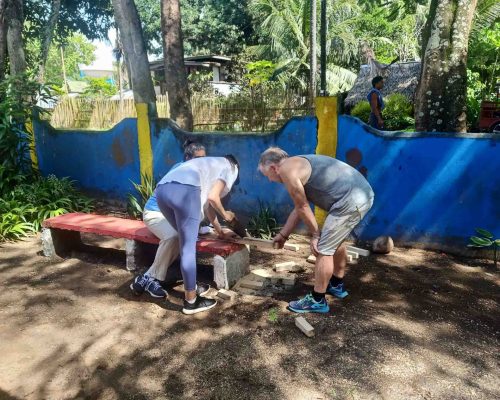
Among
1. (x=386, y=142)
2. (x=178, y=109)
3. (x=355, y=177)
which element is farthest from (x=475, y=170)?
(x=178, y=109)

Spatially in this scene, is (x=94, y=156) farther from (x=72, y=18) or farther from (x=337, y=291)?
(x=72, y=18)

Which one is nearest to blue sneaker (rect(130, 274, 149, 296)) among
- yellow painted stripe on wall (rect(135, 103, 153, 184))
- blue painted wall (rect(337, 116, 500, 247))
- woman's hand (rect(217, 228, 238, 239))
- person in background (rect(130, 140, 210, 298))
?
person in background (rect(130, 140, 210, 298))

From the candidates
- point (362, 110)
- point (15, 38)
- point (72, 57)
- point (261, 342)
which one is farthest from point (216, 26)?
point (72, 57)

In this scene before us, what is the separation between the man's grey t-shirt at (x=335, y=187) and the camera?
3.31 metres

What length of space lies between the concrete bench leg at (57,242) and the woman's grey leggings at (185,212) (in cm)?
228

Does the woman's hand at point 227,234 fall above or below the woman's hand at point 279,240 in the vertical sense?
below

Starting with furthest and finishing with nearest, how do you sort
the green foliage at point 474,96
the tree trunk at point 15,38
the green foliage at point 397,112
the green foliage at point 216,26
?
the green foliage at point 216,26 < the green foliage at point 397,112 < the green foliage at point 474,96 < the tree trunk at point 15,38

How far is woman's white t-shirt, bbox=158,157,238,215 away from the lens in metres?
3.48

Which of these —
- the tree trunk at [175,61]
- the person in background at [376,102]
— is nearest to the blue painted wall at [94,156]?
the tree trunk at [175,61]

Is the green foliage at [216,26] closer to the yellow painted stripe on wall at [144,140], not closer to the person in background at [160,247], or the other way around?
the yellow painted stripe on wall at [144,140]

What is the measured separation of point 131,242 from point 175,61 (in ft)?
15.1

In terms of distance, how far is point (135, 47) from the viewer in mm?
9016

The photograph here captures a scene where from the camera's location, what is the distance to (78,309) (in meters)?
3.87

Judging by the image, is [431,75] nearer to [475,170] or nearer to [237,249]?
[475,170]
